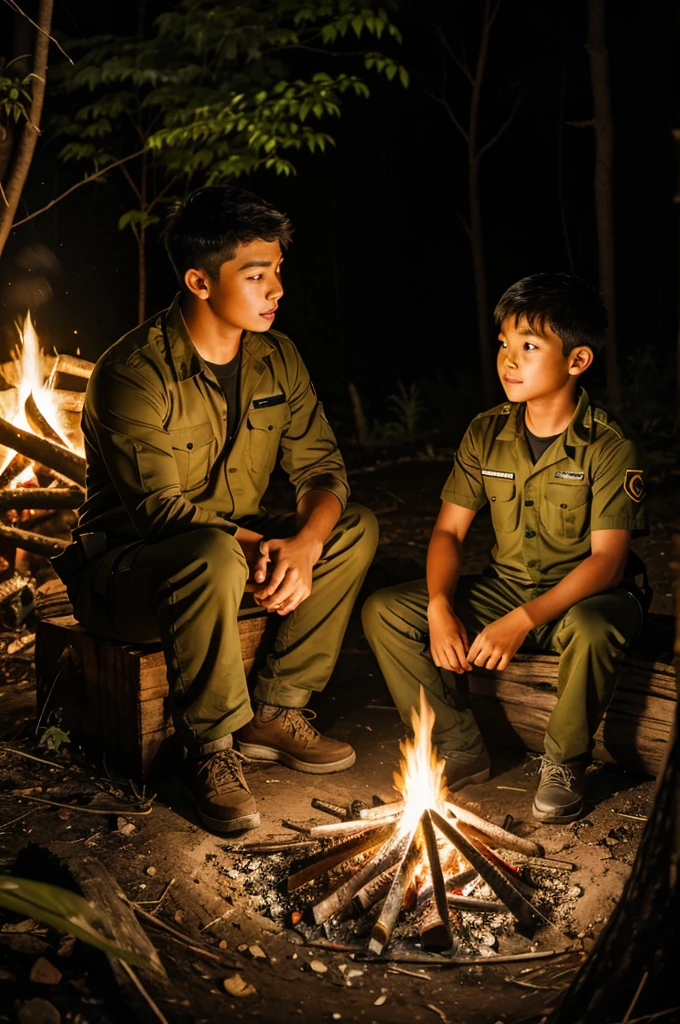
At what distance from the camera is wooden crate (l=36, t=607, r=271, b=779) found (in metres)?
3.75

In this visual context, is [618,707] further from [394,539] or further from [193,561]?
[394,539]

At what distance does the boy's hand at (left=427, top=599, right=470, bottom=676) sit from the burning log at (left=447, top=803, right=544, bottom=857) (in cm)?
63

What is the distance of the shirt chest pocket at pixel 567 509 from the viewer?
377 cm

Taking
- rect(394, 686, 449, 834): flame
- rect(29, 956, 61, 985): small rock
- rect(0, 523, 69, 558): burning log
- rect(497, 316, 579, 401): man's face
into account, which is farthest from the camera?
rect(0, 523, 69, 558): burning log

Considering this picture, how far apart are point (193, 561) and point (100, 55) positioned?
17.8 ft

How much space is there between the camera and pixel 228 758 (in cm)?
358

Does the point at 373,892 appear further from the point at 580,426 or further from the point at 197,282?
the point at 197,282

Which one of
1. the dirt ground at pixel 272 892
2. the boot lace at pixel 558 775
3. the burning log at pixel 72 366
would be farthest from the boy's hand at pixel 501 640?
the burning log at pixel 72 366

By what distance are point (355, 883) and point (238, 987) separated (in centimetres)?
47

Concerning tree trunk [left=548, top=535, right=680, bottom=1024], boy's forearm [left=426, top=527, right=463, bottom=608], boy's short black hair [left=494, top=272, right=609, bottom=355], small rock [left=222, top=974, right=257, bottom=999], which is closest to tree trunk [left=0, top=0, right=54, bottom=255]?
boy's short black hair [left=494, top=272, right=609, bottom=355]

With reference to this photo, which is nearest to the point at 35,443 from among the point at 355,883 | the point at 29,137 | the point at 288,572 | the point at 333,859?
the point at 29,137

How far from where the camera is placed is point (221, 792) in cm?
347

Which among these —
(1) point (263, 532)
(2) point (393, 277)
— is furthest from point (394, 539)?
(2) point (393, 277)

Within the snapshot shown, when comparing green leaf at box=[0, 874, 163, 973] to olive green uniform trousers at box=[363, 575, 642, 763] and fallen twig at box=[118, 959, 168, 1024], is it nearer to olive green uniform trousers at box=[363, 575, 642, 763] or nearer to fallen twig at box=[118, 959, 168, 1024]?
fallen twig at box=[118, 959, 168, 1024]
